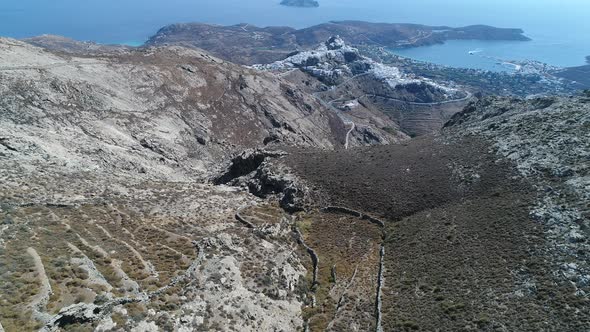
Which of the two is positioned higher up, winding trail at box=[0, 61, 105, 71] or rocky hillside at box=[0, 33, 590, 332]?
winding trail at box=[0, 61, 105, 71]

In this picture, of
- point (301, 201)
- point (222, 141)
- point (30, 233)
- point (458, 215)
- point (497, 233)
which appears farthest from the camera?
point (222, 141)

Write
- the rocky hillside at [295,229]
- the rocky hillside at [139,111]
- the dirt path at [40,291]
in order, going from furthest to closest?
the rocky hillside at [139,111], the rocky hillside at [295,229], the dirt path at [40,291]

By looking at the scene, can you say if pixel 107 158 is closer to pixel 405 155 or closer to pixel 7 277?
pixel 7 277

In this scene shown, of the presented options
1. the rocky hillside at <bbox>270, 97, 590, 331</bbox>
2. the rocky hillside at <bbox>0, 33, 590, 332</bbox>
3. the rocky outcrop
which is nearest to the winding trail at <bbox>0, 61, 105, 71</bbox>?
the rocky hillside at <bbox>0, 33, 590, 332</bbox>

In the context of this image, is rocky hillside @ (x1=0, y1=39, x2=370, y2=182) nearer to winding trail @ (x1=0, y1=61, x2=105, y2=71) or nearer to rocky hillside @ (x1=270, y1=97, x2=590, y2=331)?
winding trail @ (x1=0, y1=61, x2=105, y2=71)

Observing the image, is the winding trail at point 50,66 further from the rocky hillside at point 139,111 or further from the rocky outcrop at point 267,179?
the rocky outcrop at point 267,179

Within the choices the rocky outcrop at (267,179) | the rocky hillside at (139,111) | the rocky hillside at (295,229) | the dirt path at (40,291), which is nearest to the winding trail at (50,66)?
the rocky hillside at (139,111)

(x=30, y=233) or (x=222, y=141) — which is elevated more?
(x=30, y=233)

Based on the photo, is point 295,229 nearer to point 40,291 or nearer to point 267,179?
point 267,179

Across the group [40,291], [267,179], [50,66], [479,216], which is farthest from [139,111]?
[479,216]

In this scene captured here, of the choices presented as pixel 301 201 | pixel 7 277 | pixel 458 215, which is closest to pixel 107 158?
pixel 301 201

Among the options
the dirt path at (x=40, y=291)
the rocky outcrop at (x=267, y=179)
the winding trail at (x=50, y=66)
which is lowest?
the rocky outcrop at (x=267, y=179)
